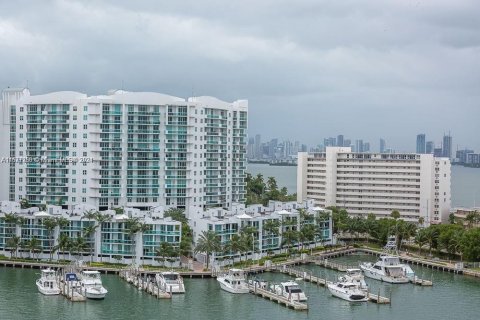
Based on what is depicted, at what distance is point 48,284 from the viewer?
67.4 m

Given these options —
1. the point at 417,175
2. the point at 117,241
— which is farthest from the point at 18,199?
the point at 417,175

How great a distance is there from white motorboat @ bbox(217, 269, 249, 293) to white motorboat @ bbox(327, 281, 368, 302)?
7.80 m

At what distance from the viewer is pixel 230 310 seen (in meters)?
63.2

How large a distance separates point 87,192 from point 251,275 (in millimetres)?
32894

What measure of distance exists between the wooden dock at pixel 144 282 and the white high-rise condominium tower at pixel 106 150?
27369 mm

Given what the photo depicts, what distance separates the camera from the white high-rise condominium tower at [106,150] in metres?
101

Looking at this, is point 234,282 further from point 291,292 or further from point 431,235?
point 431,235

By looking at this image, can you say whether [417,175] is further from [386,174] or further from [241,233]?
[241,233]

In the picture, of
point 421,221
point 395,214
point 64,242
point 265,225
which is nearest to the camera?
point 64,242

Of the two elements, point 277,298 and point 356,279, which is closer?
point 277,298

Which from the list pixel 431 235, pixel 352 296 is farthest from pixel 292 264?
pixel 352 296

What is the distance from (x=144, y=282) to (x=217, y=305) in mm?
8677

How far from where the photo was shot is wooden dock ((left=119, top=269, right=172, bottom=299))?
66.5m

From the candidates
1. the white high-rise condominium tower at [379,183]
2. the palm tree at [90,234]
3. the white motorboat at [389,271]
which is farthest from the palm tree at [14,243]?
the white high-rise condominium tower at [379,183]
